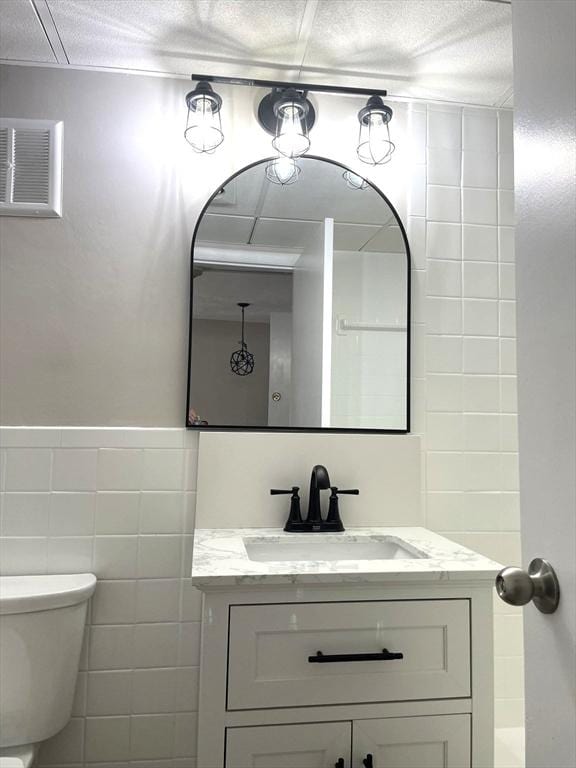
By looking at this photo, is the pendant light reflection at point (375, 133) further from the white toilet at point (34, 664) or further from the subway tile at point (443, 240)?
the white toilet at point (34, 664)

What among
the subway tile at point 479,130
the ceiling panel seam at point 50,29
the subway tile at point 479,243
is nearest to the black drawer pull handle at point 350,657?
the subway tile at point 479,243

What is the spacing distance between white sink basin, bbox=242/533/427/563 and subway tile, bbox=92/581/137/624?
15.7 inches

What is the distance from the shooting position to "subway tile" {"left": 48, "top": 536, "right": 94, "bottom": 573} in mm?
1630

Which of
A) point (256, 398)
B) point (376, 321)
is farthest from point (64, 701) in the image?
point (376, 321)

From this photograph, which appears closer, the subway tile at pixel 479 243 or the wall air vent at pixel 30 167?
the wall air vent at pixel 30 167

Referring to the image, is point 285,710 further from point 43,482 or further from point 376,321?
point 376,321

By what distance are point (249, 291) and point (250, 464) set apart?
0.52 m

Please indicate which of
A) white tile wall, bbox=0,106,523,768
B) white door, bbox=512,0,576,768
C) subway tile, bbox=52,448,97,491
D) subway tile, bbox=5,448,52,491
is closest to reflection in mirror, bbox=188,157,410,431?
white tile wall, bbox=0,106,523,768

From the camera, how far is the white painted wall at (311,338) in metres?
1.74

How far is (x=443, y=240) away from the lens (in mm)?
1850

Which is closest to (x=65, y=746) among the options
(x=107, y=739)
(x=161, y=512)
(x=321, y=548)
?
(x=107, y=739)

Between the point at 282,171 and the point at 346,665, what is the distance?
1.40 metres

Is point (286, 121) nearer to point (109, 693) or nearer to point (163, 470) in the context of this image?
point (163, 470)

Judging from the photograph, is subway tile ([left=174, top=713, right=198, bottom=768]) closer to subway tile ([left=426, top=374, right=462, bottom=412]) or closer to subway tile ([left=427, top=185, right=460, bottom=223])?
subway tile ([left=426, top=374, right=462, bottom=412])
